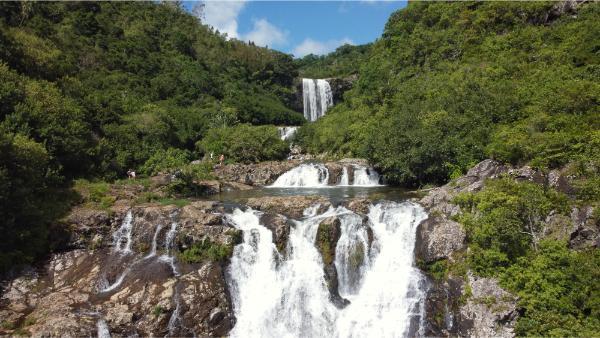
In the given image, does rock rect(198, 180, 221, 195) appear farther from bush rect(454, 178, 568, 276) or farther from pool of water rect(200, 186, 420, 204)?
bush rect(454, 178, 568, 276)

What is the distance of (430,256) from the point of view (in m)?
16.5

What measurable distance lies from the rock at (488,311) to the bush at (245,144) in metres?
26.9

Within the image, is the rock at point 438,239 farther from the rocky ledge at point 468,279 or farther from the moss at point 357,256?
the moss at point 357,256

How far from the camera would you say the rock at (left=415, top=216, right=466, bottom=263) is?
16375 mm

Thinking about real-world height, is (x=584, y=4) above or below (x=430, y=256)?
above

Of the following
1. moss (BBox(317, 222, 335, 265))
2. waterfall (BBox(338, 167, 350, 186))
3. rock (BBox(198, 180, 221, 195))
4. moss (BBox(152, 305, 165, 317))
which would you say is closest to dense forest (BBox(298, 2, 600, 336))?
waterfall (BBox(338, 167, 350, 186))

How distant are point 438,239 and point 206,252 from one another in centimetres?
1037

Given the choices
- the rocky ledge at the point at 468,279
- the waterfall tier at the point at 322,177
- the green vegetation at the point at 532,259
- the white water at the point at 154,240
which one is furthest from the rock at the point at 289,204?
the waterfall tier at the point at 322,177

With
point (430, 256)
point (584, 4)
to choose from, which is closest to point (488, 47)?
point (584, 4)

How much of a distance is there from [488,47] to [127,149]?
35.7 metres

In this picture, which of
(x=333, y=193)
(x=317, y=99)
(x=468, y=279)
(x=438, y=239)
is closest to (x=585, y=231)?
(x=468, y=279)

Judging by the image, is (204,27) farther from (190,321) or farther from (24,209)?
(190,321)

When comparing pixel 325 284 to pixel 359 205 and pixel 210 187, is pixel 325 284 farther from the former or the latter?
pixel 210 187

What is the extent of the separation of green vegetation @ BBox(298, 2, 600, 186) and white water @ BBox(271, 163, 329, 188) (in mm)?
3744
